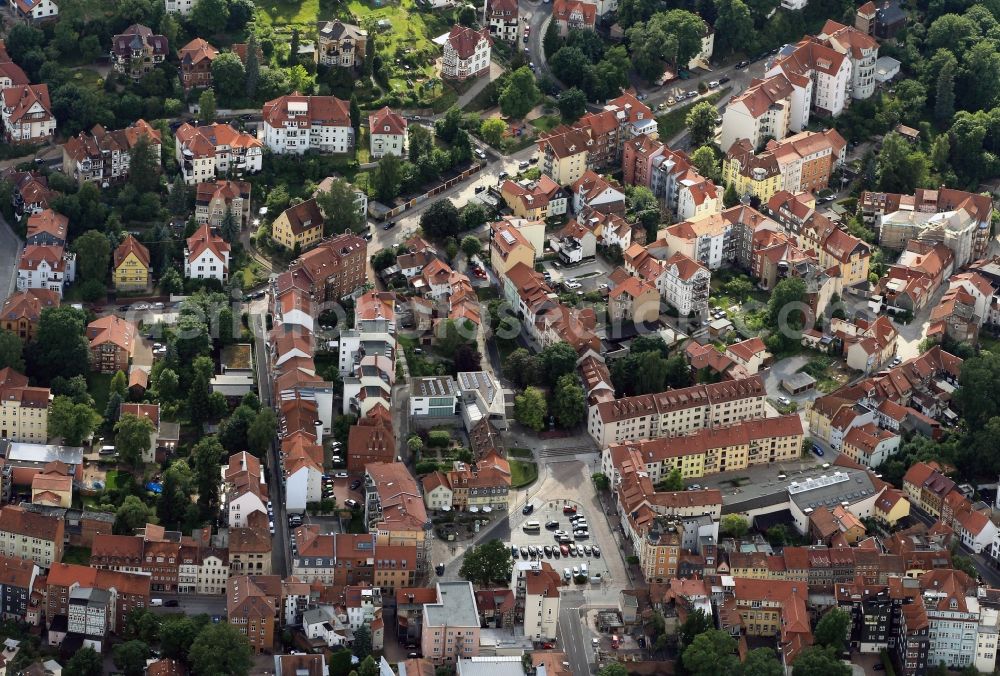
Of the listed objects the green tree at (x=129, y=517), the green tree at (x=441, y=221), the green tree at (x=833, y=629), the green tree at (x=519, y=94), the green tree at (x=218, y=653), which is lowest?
the green tree at (x=833, y=629)

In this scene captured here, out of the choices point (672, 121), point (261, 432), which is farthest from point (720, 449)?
point (672, 121)

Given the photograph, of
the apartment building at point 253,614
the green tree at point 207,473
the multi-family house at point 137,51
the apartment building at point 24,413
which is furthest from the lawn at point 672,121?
the apartment building at point 253,614

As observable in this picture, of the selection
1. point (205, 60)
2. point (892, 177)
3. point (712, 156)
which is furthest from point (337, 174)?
point (892, 177)

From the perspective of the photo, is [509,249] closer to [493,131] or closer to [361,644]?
[493,131]

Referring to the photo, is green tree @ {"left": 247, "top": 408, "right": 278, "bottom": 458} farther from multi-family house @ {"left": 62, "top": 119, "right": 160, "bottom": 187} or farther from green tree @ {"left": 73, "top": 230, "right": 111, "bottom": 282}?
multi-family house @ {"left": 62, "top": 119, "right": 160, "bottom": 187}

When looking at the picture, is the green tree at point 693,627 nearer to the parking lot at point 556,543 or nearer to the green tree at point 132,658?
the parking lot at point 556,543

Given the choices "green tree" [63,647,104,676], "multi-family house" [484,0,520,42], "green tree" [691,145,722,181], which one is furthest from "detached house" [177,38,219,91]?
"green tree" [63,647,104,676]
